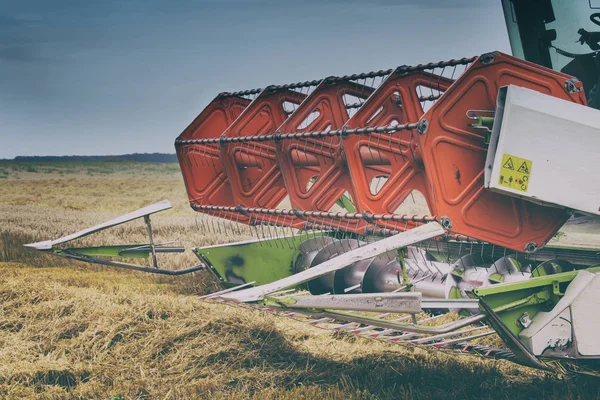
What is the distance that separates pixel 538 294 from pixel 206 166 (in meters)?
3.11

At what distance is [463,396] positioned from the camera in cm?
409

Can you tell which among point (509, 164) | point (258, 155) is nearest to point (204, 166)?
point (258, 155)

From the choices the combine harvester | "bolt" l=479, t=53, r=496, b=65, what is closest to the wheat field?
the combine harvester

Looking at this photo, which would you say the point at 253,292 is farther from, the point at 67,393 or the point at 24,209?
the point at 24,209

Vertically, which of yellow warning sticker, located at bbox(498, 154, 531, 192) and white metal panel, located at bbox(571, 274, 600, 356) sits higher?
yellow warning sticker, located at bbox(498, 154, 531, 192)

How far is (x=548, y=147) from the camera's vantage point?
3.99 metres

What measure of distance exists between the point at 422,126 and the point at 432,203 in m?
0.59

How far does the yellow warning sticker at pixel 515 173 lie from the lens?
393cm

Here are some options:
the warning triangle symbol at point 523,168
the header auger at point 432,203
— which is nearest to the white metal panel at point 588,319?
the header auger at point 432,203

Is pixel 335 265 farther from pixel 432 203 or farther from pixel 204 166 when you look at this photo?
pixel 204 166

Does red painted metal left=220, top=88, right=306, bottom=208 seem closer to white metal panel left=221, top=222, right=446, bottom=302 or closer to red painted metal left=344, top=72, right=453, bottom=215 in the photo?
red painted metal left=344, top=72, right=453, bottom=215

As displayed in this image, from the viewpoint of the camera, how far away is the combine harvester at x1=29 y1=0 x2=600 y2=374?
12.3 ft

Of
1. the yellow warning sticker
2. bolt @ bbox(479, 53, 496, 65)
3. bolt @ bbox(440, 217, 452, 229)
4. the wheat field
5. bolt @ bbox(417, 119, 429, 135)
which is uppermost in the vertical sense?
bolt @ bbox(479, 53, 496, 65)

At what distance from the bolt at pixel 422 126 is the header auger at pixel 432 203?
0.05 feet
